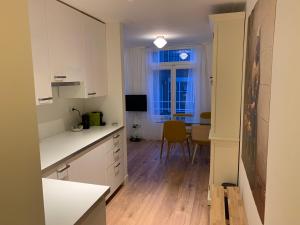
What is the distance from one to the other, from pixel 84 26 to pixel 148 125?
144 inches

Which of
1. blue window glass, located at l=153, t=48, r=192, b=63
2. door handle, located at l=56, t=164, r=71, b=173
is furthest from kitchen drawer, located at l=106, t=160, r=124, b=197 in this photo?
blue window glass, located at l=153, t=48, r=192, b=63

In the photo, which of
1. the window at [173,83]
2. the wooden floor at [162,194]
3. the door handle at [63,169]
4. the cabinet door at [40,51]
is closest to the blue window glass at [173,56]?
the window at [173,83]

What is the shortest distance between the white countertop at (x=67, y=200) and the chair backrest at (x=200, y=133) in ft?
9.72

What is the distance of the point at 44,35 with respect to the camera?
2.24 meters

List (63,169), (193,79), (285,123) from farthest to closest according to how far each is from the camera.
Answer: (193,79) → (63,169) → (285,123)

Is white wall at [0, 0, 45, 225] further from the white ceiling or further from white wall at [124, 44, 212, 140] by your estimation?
white wall at [124, 44, 212, 140]

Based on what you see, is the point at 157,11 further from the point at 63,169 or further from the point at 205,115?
the point at 205,115

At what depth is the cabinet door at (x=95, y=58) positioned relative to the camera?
297 cm

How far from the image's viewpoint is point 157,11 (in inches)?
109

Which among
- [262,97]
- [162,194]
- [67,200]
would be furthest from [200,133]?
[67,200]

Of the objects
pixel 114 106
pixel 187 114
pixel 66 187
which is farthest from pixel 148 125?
pixel 66 187

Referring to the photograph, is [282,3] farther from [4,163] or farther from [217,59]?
[217,59]

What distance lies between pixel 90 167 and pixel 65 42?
4.68 feet

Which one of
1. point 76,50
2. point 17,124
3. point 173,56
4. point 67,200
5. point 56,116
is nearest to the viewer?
point 17,124
